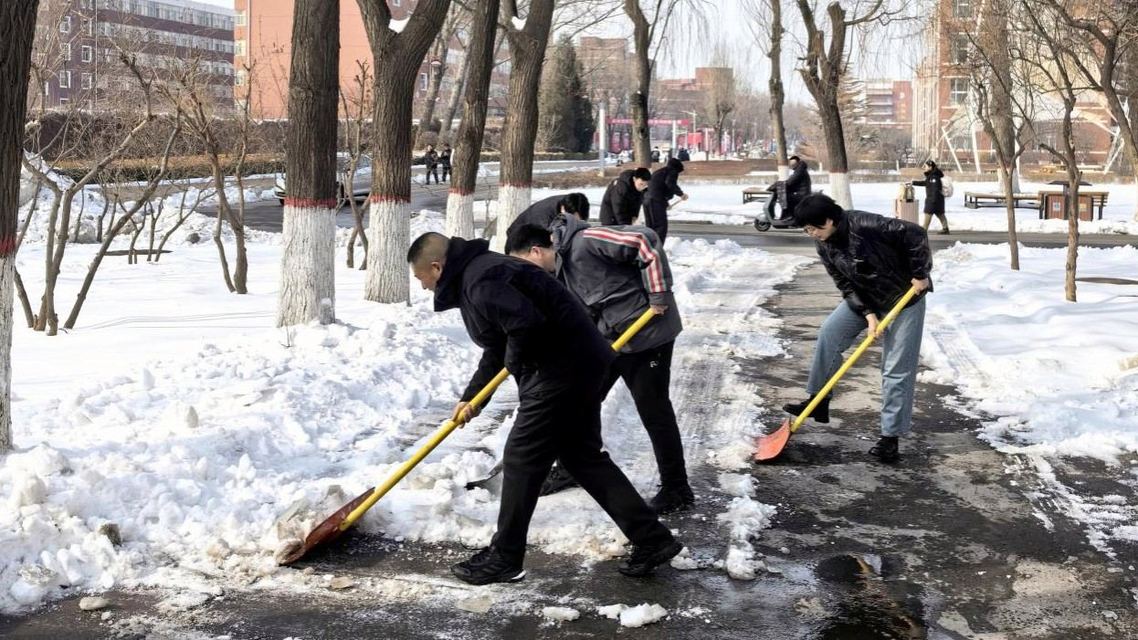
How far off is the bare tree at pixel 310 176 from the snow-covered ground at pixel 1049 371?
4992mm

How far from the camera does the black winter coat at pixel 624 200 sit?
11836 millimetres

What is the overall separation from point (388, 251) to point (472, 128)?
3.38m

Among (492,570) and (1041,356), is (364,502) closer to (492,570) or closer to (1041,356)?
(492,570)

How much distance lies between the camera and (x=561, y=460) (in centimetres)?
485

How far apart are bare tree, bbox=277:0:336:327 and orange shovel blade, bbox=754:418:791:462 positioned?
A: 4534 mm

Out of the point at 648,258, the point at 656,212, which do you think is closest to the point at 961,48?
the point at 656,212

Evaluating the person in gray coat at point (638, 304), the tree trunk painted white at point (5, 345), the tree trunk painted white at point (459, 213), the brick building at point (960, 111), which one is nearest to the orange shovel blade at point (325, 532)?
the person in gray coat at point (638, 304)

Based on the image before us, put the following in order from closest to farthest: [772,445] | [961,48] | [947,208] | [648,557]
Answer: [648,557] < [772,445] < [961,48] < [947,208]

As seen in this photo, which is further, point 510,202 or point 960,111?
point 960,111

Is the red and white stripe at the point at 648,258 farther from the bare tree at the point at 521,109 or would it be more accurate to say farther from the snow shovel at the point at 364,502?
the bare tree at the point at 521,109

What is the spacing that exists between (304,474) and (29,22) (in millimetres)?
2562

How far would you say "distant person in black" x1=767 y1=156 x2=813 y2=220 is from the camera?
22.4m

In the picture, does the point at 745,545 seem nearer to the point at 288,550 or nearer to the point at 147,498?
the point at 288,550

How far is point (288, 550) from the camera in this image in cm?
496
